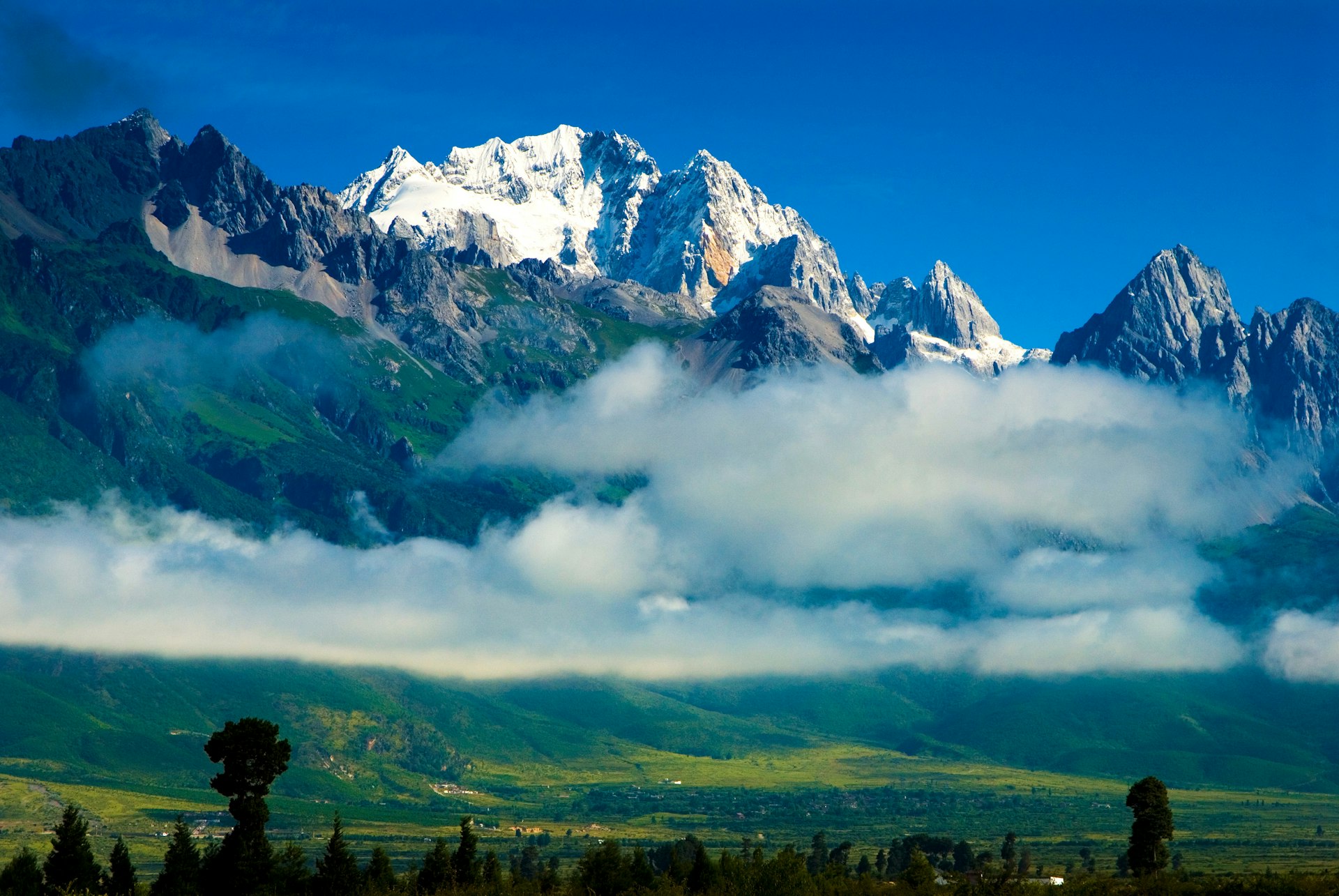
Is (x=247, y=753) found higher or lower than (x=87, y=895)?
higher

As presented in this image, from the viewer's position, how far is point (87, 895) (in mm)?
177625

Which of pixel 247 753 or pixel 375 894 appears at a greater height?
pixel 247 753

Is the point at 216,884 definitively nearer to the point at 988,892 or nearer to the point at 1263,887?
the point at 988,892

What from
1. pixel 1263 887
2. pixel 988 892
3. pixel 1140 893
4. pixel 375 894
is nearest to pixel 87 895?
pixel 375 894

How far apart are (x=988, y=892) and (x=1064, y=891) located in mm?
12622

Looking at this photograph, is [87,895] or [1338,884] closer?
[87,895]

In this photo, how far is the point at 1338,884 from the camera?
196 metres

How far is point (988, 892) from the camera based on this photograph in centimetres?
19375

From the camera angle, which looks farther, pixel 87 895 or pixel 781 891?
pixel 781 891

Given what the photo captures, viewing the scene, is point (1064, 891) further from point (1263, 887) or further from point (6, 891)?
point (6, 891)

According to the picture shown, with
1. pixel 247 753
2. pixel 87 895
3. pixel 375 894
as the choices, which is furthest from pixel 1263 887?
pixel 87 895

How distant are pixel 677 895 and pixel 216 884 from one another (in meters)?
55.9

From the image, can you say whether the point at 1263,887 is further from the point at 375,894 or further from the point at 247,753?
the point at 247,753

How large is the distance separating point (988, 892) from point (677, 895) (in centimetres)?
3830
